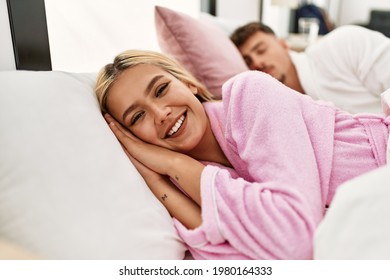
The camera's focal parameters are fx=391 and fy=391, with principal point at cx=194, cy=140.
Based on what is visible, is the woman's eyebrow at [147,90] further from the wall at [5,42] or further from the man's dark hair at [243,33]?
the man's dark hair at [243,33]

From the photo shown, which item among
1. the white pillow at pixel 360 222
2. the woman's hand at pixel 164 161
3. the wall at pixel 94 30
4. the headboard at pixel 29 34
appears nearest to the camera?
the white pillow at pixel 360 222

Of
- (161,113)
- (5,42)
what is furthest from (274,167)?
(5,42)

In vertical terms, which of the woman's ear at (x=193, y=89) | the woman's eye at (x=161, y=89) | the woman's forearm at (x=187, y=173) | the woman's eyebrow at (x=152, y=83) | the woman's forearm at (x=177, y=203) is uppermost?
the woman's eyebrow at (x=152, y=83)

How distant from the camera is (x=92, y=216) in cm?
61

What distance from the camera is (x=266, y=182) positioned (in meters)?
0.65

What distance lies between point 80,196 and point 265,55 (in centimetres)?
100

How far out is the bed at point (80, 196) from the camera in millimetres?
509

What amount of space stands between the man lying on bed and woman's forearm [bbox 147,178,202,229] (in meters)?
0.74

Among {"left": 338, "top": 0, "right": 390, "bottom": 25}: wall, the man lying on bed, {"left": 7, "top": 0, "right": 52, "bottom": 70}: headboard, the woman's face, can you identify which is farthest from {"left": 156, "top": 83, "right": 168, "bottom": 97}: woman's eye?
{"left": 338, "top": 0, "right": 390, "bottom": 25}: wall

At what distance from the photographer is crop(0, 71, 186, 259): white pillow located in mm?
586

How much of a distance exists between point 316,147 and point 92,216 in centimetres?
41

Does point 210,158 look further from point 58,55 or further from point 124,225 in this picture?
point 58,55

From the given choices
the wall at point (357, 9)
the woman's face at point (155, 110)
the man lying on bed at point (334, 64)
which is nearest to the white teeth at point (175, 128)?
the woman's face at point (155, 110)
